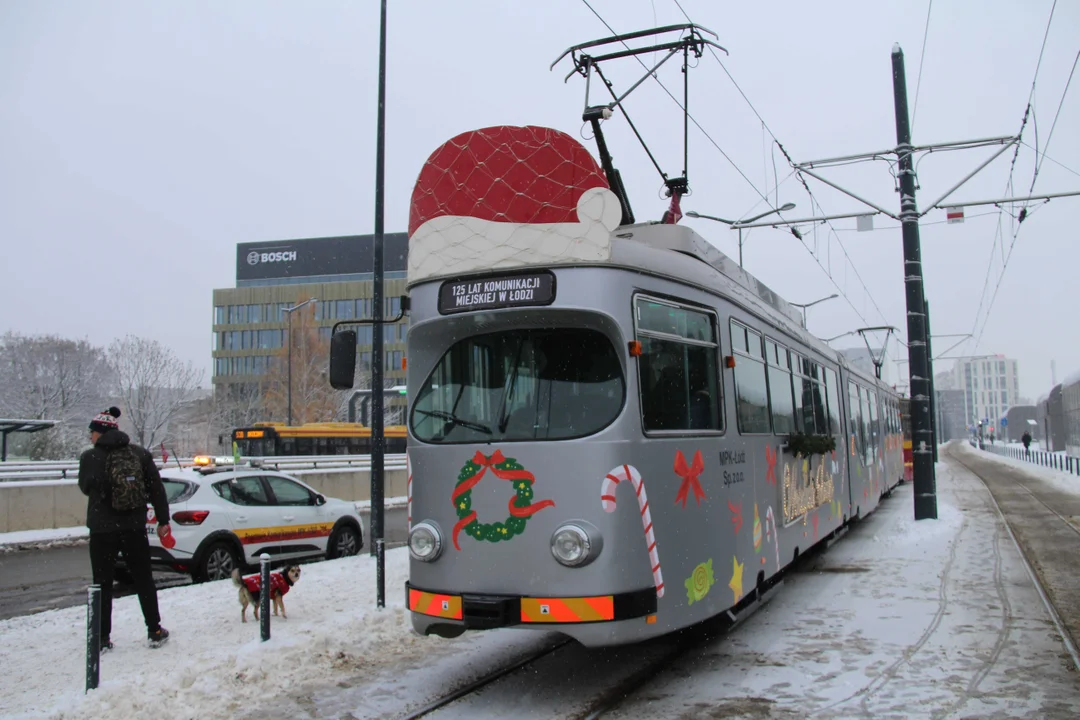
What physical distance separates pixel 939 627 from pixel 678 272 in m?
4.06

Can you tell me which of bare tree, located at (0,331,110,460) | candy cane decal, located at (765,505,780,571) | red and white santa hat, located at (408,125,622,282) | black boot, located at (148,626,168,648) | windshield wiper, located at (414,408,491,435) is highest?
bare tree, located at (0,331,110,460)

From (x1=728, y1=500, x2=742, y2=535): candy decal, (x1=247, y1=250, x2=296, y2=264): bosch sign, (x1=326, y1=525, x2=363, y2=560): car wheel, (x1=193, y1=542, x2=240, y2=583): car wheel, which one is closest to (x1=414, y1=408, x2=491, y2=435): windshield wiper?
(x1=728, y1=500, x2=742, y2=535): candy decal

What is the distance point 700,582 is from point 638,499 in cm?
101

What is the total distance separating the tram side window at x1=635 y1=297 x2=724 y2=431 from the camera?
6.14 metres

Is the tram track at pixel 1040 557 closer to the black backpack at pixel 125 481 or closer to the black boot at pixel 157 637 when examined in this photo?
the black boot at pixel 157 637

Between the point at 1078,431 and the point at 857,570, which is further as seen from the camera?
the point at 1078,431

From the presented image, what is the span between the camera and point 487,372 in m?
6.24

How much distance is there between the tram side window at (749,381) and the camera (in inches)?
296

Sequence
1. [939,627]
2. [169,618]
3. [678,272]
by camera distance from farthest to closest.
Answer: [169,618] → [939,627] → [678,272]

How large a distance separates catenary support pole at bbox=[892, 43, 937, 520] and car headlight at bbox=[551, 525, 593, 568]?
12452 millimetres

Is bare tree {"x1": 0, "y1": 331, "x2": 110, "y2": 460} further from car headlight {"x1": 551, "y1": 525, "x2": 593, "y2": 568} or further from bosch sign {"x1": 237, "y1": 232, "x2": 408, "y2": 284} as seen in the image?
car headlight {"x1": 551, "y1": 525, "x2": 593, "y2": 568}

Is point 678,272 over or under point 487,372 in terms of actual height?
over

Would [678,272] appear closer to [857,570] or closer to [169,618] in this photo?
[169,618]

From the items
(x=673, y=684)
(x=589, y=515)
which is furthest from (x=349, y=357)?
(x=673, y=684)
